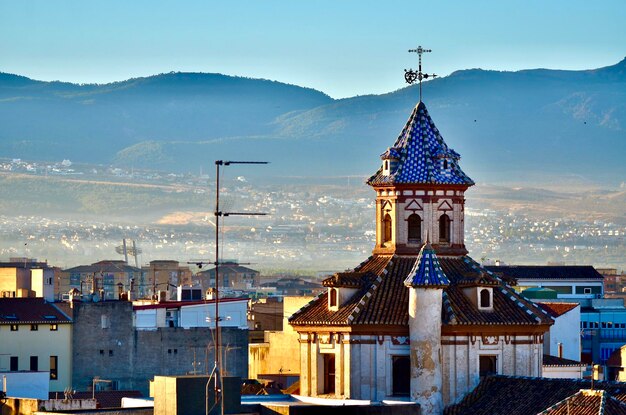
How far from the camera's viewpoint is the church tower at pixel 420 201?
72.3 m

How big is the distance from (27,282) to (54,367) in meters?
22.9

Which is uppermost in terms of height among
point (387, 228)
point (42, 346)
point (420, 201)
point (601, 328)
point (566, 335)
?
point (420, 201)

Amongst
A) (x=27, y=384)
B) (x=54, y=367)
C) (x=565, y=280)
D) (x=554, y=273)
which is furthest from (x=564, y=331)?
(x=554, y=273)

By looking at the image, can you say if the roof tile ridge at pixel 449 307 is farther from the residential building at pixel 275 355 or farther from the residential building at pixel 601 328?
the residential building at pixel 601 328

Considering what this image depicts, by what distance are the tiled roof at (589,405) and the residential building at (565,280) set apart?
101 meters

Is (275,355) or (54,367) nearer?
(54,367)

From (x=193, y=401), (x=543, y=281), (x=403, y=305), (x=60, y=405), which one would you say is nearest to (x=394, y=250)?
(x=403, y=305)

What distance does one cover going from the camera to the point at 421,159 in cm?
7300

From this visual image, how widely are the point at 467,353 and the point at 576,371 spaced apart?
20352 millimetres

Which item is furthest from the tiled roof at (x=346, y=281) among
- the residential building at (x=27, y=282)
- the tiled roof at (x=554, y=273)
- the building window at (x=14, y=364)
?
the tiled roof at (x=554, y=273)

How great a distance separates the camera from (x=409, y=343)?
68.9m

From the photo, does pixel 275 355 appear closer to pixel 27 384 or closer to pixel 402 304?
pixel 27 384

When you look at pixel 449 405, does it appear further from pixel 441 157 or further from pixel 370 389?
pixel 441 157

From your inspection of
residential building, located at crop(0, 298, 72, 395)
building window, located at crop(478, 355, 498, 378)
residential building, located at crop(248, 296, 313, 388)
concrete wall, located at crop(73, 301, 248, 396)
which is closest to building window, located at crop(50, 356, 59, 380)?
residential building, located at crop(0, 298, 72, 395)
